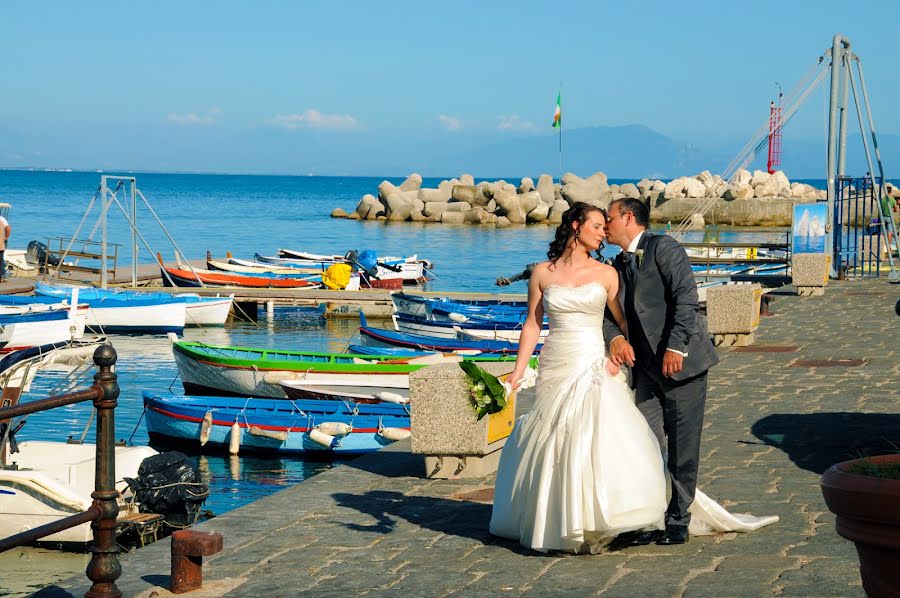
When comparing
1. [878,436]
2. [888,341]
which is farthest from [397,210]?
[878,436]

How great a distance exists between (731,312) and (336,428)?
607 cm

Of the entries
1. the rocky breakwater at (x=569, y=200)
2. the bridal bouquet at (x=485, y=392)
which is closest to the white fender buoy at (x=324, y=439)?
the bridal bouquet at (x=485, y=392)

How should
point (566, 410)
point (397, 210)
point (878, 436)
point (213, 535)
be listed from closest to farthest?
point (213, 535) → point (566, 410) → point (878, 436) → point (397, 210)

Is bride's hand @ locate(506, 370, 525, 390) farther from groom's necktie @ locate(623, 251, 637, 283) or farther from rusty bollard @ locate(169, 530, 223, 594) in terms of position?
rusty bollard @ locate(169, 530, 223, 594)

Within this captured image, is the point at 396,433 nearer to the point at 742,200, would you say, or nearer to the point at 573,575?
the point at 573,575

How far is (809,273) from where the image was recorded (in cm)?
2488

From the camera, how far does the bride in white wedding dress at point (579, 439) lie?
6.48 meters

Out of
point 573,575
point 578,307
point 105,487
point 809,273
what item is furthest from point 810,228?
point 105,487

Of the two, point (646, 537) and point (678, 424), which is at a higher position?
point (678, 424)

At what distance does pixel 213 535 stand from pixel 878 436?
20.8 feet

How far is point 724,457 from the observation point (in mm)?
9594

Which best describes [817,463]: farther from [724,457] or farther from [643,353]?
[643,353]

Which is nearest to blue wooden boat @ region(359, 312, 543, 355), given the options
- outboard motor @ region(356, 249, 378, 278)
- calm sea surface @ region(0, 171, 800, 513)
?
calm sea surface @ region(0, 171, 800, 513)

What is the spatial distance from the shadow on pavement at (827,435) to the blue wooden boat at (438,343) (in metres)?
11.1
